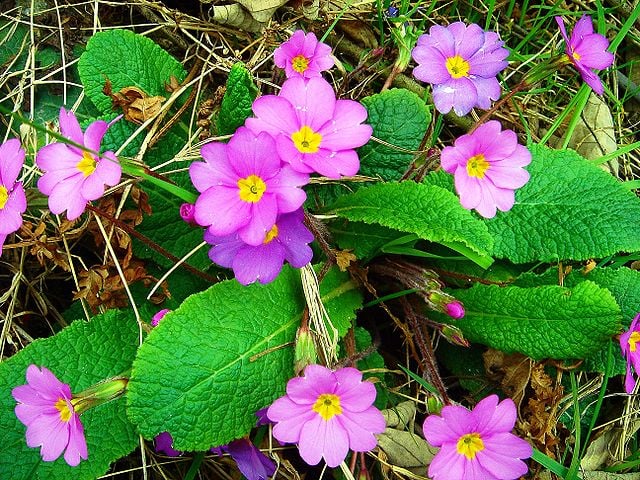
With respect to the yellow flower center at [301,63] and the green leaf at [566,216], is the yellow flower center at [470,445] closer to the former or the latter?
the green leaf at [566,216]

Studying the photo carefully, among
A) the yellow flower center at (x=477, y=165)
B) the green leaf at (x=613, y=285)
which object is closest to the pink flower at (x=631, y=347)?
the green leaf at (x=613, y=285)

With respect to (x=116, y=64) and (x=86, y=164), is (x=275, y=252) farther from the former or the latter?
(x=116, y=64)

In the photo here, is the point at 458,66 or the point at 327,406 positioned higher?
the point at 458,66

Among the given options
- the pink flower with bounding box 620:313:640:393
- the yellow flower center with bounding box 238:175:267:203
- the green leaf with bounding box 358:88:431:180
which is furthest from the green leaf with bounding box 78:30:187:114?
the pink flower with bounding box 620:313:640:393

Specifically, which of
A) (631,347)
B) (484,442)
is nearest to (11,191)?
(484,442)

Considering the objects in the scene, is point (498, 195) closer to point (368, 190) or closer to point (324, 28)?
point (368, 190)

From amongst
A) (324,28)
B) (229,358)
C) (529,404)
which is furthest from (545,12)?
(229,358)

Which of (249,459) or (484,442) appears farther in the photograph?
(249,459)
